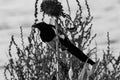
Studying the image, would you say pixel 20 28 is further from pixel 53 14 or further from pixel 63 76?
pixel 53 14

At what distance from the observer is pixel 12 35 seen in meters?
5.07

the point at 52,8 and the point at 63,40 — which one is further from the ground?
the point at 52,8

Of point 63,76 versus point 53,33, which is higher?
point 53,33

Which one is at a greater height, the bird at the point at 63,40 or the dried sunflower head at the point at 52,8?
the dried sunflower head at the point at 52,8

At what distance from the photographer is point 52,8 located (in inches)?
135

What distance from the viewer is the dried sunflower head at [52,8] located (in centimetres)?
338

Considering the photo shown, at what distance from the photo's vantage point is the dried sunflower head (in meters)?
3.38

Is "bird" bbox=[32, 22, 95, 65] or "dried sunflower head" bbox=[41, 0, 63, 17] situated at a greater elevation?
"dried sunflower head" bbox=[41, 0, 63, 17]

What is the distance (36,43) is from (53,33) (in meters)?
1.32

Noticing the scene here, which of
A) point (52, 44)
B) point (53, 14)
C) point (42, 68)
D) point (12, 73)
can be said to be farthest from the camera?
point (12, 73)

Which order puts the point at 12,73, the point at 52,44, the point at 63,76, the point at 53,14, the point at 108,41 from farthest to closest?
the point at 108,41 < the point at 12,73 < the point at 63,76 < the point at 52,44 < the point at 53,14

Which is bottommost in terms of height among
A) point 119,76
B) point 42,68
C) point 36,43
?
point 119,76

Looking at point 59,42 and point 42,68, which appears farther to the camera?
point 42,68

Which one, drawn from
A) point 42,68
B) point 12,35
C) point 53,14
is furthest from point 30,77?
point 53,14
